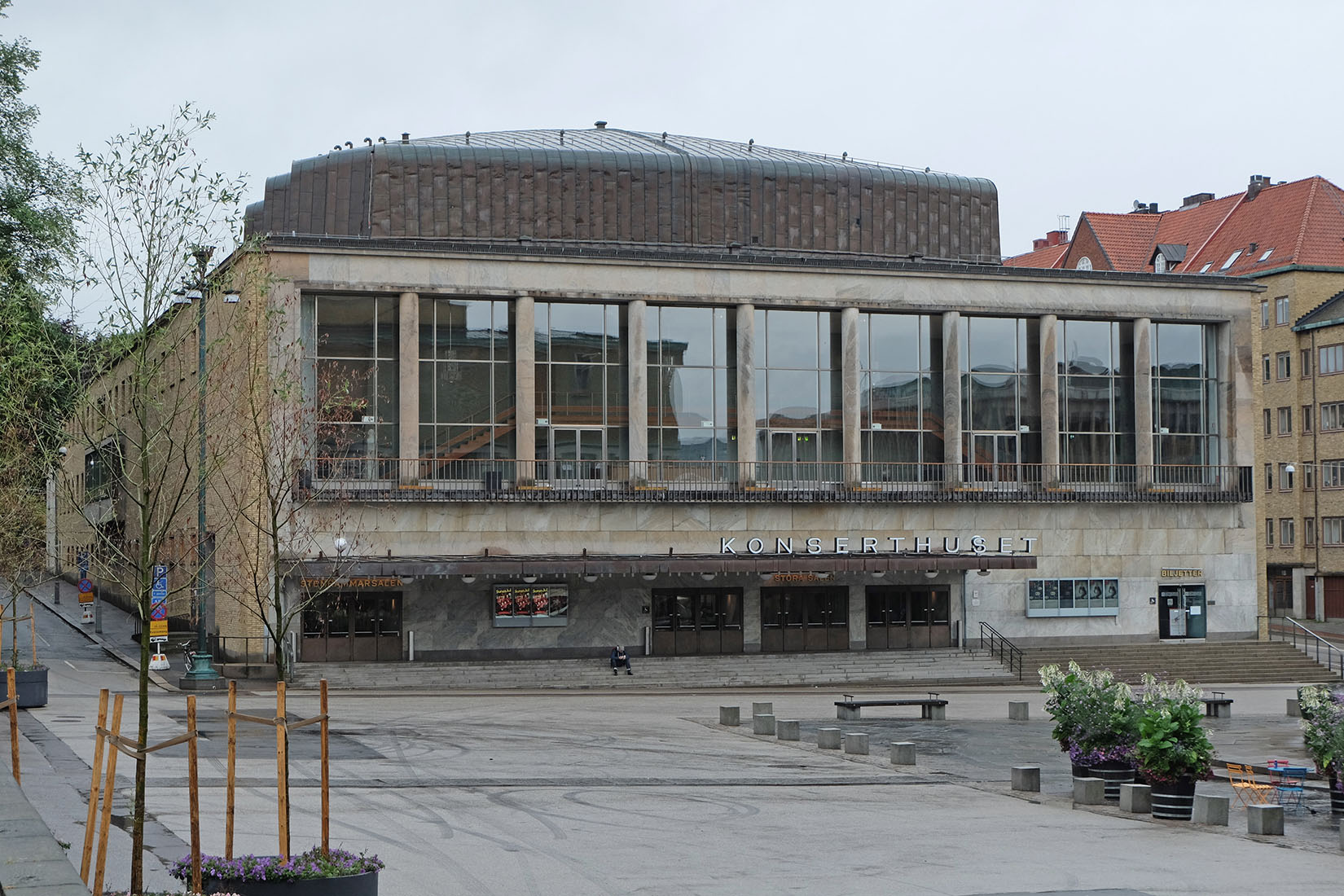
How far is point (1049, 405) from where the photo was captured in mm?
57719

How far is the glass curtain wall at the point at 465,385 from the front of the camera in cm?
5241

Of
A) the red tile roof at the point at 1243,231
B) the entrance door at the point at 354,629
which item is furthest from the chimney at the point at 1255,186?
the entrance door at the point at 354,629

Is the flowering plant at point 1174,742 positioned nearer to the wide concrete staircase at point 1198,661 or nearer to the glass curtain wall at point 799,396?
the wide concrete staircase at point 1198,661

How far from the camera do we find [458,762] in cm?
2745

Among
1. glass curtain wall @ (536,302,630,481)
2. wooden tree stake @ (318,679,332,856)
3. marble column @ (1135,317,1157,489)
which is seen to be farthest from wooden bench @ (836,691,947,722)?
wooden tree stake @ (318,679,332,856)

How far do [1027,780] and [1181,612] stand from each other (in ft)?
119

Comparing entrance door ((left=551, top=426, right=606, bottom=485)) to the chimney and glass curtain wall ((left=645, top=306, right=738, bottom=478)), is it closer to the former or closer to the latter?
glass curtain wall ((left=645, top=306, right=738, bottom=478))

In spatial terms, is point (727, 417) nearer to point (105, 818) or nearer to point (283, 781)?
point (283, 781)

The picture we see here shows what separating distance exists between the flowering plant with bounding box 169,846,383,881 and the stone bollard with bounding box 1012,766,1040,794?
1593 cm

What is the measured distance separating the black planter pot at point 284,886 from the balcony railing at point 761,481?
116 ft

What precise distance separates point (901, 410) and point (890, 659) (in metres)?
9.51

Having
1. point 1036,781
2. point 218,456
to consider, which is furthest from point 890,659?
point 218,456

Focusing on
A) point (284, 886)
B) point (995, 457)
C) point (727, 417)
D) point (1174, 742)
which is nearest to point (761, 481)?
point (727, 417)

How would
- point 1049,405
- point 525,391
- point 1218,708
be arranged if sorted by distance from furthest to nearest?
point 1049,405, point 525,391, point 1218,708
